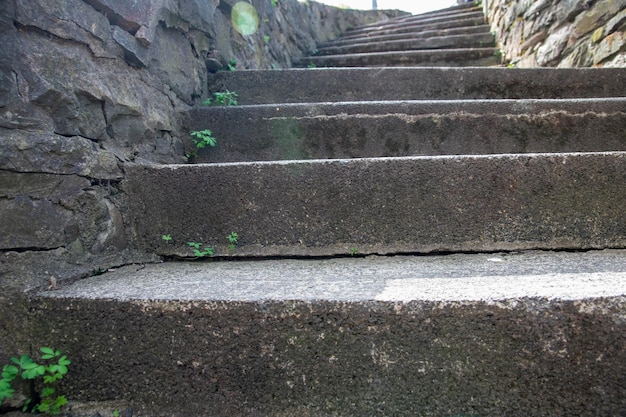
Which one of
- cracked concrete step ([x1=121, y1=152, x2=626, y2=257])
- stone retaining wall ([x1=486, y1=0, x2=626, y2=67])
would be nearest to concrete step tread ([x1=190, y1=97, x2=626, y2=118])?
cracked concrete step ([x1=121, y1=152, x2=626, y2=257])

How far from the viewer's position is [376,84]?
231cm

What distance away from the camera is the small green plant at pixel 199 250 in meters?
1.32

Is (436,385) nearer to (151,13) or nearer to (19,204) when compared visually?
(19,204)

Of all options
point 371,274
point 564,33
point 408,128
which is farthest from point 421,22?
point 371,274

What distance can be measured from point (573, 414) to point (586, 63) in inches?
100

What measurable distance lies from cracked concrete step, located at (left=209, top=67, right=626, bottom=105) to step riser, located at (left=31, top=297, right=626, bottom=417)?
1.71m

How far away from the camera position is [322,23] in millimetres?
4957

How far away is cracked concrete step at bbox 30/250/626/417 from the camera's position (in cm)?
77

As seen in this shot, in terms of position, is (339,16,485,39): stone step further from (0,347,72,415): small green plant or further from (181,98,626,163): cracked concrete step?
(0,347,72,415): small green plant

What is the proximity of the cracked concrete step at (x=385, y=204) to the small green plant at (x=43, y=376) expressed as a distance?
50 centimetres

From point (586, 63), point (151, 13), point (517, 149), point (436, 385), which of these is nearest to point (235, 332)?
point (436, 385)

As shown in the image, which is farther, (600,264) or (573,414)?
(600,264)

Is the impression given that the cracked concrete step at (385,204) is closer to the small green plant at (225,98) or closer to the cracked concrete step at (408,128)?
the cracked concrete step at (408,128)

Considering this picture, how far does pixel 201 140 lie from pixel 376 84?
117cm
